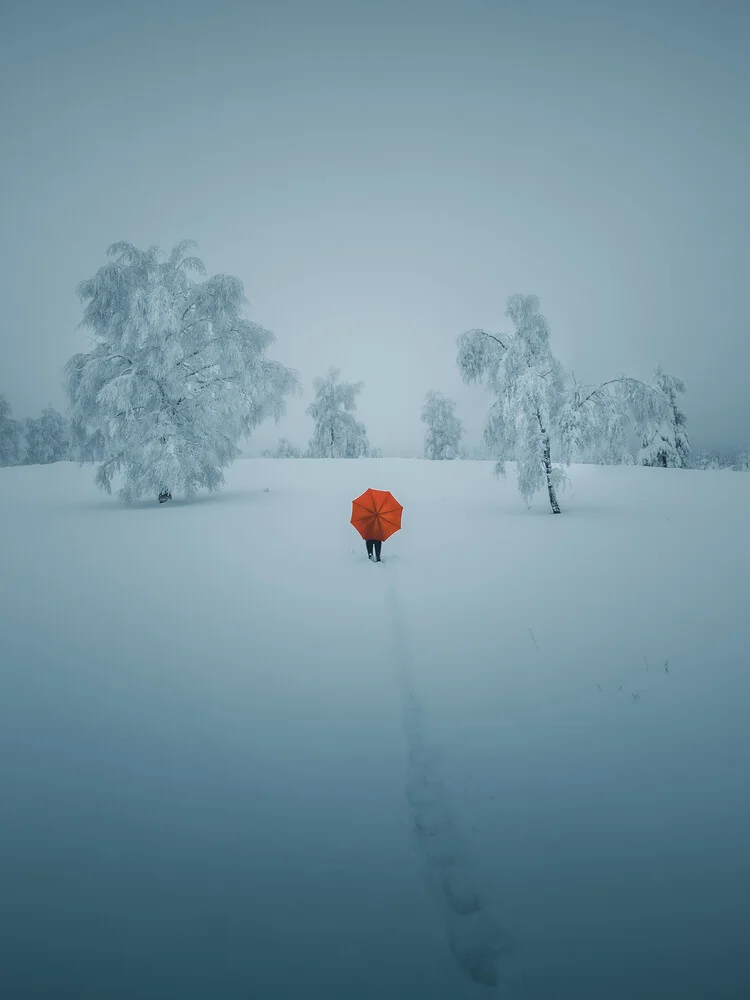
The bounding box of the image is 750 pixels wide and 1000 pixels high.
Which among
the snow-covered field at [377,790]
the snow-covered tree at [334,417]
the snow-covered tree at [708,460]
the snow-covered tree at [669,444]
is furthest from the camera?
the snow-covered tree at [334,417]

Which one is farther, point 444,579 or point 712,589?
point 444,579

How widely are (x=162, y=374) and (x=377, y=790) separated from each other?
16705 mm

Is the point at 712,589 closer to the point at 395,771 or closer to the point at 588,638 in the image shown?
the point at 588,638

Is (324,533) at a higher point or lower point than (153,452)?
lower

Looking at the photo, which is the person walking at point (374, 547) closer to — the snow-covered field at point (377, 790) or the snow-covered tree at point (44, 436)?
the snow-covered field at point (377, 790)

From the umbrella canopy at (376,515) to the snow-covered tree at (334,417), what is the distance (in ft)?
122

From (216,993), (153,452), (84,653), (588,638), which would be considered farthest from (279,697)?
(153,452)

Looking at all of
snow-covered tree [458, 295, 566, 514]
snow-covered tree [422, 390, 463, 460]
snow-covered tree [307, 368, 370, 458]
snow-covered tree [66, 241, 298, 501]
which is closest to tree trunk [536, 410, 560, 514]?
snow-covered tree [458, 295, 566, 514]

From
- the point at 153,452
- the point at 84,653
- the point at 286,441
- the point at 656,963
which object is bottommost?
the point at 656,963

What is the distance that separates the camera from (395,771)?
11.0ft

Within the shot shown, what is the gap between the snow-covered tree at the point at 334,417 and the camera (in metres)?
46.1

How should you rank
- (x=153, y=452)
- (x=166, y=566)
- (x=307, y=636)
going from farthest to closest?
(x=153, y=452)
(x=166, y=566)
(x=307, y=636)

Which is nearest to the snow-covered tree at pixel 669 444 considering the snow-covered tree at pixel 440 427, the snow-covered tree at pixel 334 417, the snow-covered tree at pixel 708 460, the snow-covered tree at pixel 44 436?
the snow-covered tree at pixel 708 460

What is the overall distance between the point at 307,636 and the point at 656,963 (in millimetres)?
4359
